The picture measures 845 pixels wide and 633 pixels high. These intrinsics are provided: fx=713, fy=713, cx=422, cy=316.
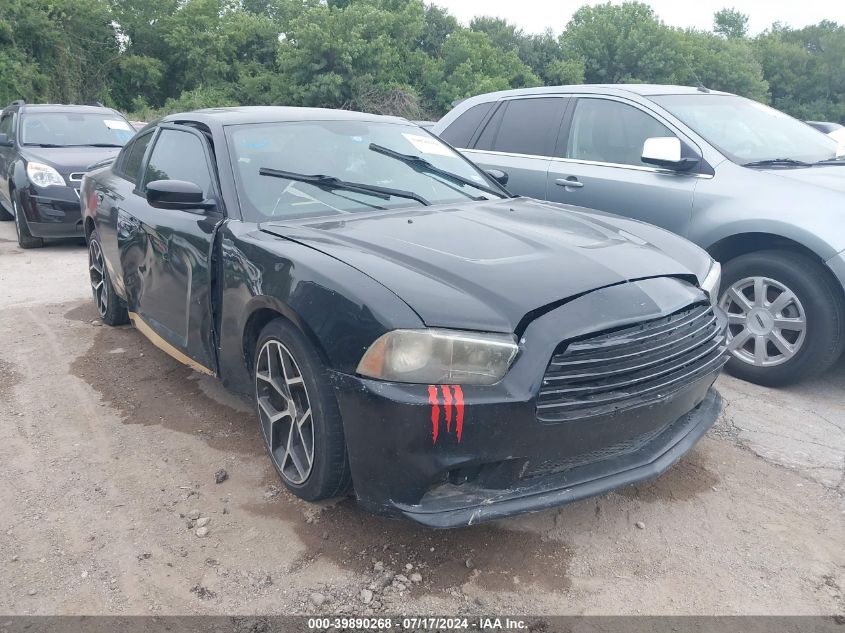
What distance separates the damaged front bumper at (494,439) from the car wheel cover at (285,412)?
342 millimetres

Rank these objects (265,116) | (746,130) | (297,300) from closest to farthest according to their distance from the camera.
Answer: (297,300), (265,116), (746,130)

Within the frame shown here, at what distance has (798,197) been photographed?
423 centimetres

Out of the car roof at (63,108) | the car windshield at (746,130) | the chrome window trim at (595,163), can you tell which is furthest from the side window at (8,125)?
the car windshield at (746,130)

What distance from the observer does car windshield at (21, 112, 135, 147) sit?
899cm

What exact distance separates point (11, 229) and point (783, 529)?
33.3ft

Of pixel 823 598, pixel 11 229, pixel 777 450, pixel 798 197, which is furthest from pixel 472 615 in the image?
pixel 11 229

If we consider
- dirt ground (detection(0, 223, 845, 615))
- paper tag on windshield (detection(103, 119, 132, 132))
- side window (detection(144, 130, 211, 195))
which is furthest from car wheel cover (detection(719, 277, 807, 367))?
paper tag on windshield (detection(103, 119, 132, 132))

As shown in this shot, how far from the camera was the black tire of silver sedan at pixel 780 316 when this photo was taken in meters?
4.04

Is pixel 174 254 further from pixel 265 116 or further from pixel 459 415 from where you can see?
pixel 459 415

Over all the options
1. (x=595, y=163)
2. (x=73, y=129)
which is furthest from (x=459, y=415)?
(x=73, y=129)

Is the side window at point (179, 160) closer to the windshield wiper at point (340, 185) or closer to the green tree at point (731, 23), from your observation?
the windshield wiper at point (340, 185)

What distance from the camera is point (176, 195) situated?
3.31m

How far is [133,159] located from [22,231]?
4482 mm

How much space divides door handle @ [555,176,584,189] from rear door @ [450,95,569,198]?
5.9 inches
